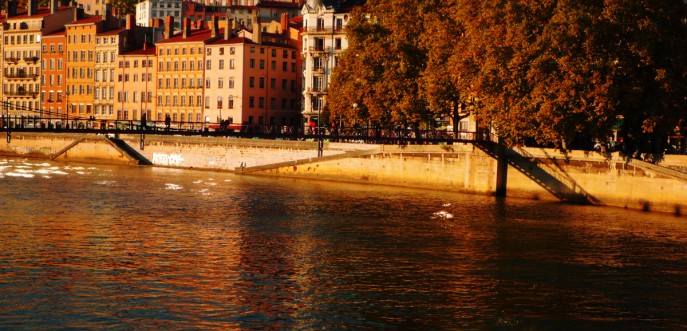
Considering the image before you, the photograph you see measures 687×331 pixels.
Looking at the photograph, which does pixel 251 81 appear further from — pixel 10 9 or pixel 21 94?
pixel 10 9

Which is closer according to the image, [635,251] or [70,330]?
[70,330]

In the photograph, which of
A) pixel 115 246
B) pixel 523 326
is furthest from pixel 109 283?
pixel 523 326

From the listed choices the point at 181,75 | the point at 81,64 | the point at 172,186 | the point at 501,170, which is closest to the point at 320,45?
the point at 181,75

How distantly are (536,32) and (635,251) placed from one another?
2310 centimetres

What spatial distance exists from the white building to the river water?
6369 centimetres

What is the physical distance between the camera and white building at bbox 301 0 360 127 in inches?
5148

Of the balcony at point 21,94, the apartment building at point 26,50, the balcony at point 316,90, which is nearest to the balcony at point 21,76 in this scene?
the apartment building at point 26,50

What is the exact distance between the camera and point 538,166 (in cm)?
7156

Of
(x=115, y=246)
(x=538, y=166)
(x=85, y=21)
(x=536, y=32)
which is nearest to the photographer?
(x=115, y=246)

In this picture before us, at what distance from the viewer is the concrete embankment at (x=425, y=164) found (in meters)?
65.1

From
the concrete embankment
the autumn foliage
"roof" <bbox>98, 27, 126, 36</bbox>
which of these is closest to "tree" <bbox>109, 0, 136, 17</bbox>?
"roof" <bbox>98, 27, 126, 36</bbox>

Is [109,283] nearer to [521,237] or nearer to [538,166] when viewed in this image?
[521,237]

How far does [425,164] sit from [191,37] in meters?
75.1

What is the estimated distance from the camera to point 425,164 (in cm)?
7844
